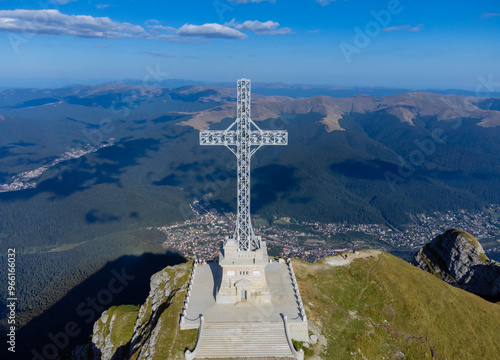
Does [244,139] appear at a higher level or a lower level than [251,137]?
lower

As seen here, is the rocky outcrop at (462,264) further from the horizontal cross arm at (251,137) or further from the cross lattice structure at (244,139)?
the horizontal cross arm at (251,137)

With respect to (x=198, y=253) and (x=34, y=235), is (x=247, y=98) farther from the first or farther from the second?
(x=34, y=235)

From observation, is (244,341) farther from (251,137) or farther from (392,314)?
(251,137)

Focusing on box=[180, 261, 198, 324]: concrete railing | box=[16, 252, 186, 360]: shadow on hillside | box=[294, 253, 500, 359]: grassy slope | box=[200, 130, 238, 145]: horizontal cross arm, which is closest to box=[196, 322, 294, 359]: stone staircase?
box=[180, 261, 198, 324]: concrete railing

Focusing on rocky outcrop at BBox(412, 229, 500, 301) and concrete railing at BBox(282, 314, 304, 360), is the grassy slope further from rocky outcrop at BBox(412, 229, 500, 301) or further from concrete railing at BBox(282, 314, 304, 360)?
rocky outcrop at BBox(412, 229, 500, 301)

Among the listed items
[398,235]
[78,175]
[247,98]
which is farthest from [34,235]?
[398,235]

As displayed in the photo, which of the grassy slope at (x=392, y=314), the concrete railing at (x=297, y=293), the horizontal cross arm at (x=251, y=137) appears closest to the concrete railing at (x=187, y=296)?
the concrete railing at (x=297, y=293)

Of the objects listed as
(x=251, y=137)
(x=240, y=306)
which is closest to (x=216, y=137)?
(x=251, y=137)
